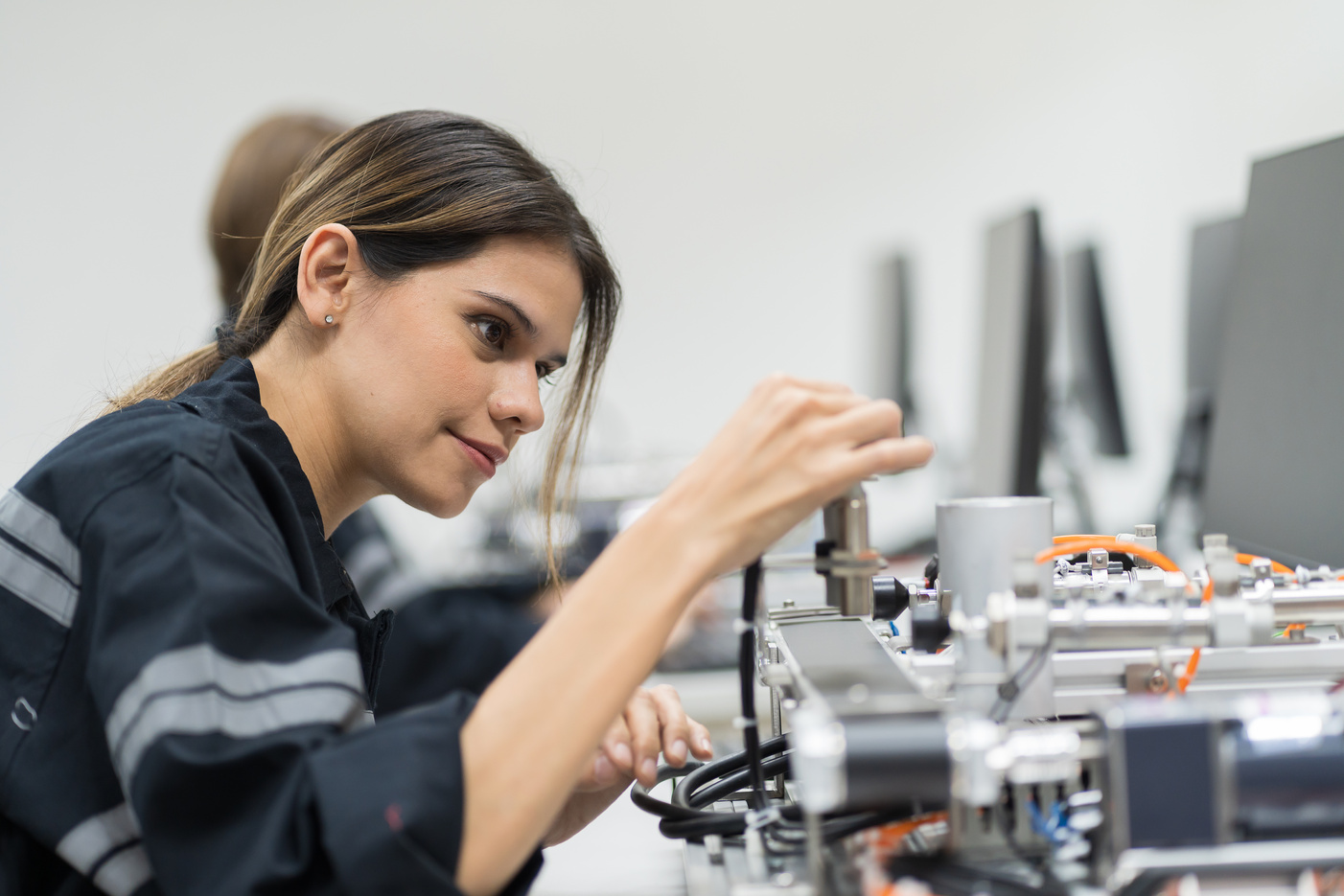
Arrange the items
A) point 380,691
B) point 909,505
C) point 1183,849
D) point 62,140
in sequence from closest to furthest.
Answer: point 1183,849 → point 380,691 → point 62,140 → point 909,505

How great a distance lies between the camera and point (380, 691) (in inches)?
69.0

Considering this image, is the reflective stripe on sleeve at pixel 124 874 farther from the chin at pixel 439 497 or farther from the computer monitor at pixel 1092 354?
the computer monitor at pixel 1092 354

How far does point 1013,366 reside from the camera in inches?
53.7

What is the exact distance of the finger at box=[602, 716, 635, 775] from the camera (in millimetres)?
805

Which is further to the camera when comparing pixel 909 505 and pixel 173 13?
pixel 909 505

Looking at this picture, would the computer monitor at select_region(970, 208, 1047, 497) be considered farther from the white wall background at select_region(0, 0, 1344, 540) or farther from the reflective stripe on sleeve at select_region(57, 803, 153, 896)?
the white wall background at select_region(0, 0, 1344, 540)

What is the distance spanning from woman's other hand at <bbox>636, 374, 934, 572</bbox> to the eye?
1.29 feet

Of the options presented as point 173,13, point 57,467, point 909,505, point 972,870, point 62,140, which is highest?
point 173,13

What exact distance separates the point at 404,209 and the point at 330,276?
3.8 inches

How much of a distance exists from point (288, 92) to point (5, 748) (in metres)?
2.93

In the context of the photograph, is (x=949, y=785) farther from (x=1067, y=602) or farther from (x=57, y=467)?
(x=57, y=467)

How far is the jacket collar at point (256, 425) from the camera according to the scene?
0.82 metres

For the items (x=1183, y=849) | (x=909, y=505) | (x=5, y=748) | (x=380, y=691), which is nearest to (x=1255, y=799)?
(x=1183, y=849)

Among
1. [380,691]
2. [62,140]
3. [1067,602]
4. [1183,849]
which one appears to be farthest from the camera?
[62,140]
